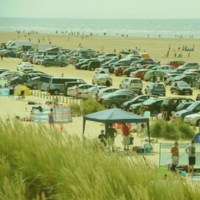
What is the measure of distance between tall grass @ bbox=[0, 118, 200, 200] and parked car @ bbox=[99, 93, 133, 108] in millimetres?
23392

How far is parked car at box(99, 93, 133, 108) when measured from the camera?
110ft

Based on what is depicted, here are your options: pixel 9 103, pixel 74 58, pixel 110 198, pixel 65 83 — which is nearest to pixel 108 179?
pixel 110 198

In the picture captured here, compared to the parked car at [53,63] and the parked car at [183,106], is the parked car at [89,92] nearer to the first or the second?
the parked car at [183,106]

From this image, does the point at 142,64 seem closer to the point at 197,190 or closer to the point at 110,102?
the point at 110,102

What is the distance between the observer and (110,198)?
22.7 ft

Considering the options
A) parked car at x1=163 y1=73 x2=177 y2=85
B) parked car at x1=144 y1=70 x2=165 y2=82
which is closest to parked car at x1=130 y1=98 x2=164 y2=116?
parked car at x1=163 y1=73 x2=177 y2=85

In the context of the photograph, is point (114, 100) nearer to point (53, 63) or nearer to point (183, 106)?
point (183, 106)

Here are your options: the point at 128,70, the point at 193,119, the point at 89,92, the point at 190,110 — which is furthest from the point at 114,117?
the point at 128,70

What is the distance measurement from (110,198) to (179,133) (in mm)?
16901

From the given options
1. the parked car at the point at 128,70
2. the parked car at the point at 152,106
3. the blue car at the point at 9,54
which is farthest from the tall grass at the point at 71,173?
the blue car at the point at 9,54

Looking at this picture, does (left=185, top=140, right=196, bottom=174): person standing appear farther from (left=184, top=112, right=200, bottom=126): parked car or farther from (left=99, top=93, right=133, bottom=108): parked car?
(left=99, top=93, right=133, bottom=108): parked car

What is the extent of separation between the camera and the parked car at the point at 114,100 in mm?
33406

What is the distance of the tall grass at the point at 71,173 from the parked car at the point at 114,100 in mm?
23392

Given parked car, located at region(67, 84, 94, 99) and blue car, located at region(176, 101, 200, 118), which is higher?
blue car, located at region(176, 101, 200, 118)
